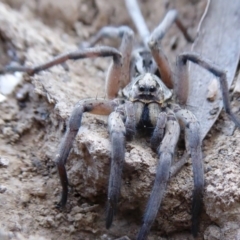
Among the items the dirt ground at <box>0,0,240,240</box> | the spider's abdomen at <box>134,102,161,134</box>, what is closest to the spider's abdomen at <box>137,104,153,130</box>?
the spider's abdomen at <box>134,102,161,134</box>

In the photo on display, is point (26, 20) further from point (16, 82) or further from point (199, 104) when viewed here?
point (199, 104)

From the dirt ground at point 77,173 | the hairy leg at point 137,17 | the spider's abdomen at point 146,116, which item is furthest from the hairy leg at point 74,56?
the hairy leg at point 137,17

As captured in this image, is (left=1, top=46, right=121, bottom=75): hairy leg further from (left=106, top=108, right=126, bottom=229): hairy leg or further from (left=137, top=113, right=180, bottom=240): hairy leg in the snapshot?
(left=137, top=113, right=180, bottom=240): hairy leg

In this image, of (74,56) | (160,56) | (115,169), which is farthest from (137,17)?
(115,169)

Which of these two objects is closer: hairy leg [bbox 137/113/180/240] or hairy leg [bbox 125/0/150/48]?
hairy leg [bbox 137/113/180/240]

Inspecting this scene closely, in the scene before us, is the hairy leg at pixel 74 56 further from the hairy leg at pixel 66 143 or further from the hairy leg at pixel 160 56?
the hairy leg at pixel 66 143

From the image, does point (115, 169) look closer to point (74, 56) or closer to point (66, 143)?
point (66, 143)

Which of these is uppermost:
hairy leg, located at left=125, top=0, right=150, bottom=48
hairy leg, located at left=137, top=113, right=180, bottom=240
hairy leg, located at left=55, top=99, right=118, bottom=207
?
hairy leg, located at left=125, top=0, right=150, bottom=48

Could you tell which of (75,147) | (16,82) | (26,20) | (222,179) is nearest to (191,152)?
(222,179)
